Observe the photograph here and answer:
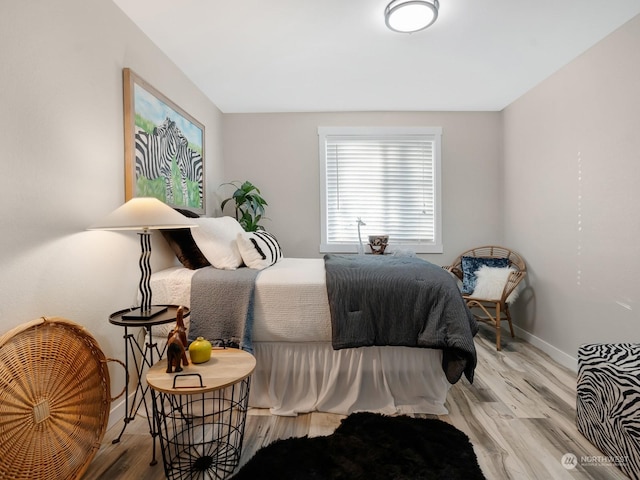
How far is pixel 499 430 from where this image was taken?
1.93 m

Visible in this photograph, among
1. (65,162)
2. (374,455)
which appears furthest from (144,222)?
(374,455)

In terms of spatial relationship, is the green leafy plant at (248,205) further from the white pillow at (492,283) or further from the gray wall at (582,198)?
the gray wall at (582,198)

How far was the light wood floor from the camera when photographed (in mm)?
1618

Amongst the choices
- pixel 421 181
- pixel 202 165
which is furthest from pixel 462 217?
pixel 202 165

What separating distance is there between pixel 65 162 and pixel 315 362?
1.76m

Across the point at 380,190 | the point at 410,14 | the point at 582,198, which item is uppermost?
the point at 410,14

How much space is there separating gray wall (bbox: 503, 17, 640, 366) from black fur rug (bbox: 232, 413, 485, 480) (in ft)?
5.07

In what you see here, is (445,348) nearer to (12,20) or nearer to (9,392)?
(9,392)

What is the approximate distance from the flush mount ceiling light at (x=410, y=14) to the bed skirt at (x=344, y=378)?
206 centimetres

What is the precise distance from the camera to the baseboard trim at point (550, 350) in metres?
2.77

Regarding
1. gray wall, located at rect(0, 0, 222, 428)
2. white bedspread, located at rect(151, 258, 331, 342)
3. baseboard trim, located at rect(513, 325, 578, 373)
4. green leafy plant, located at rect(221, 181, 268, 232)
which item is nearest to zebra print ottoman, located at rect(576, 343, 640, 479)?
baseboard trim, located at rect(513, 325, 578, 373)

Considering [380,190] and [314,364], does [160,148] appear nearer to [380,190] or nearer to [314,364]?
[314,364]

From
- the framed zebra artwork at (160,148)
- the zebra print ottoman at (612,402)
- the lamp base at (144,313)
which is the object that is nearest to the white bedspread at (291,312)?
the lamp base at (144,313)

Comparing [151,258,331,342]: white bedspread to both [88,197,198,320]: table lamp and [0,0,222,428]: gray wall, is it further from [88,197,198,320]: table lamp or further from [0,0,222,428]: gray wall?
[0,0,222,428]: gray wall
